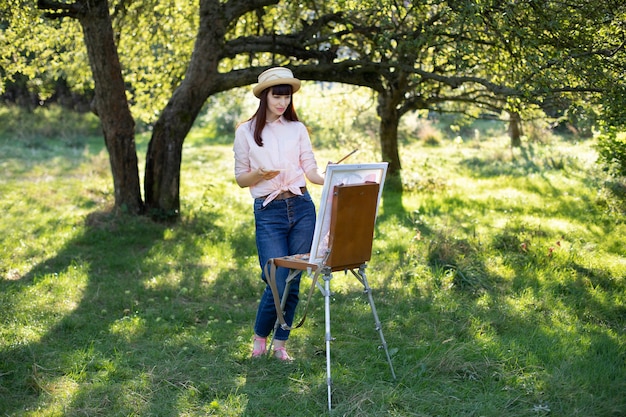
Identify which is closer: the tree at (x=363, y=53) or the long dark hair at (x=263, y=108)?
the long dark hair at (x=263, y=108)

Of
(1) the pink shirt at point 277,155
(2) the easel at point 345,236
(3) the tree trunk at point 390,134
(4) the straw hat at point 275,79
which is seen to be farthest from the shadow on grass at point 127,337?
(3) the tree trunk at point 390,134

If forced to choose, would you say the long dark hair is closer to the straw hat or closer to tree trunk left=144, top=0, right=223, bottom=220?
the straw hat

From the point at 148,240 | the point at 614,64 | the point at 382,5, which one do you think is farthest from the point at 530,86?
the point at 148,240

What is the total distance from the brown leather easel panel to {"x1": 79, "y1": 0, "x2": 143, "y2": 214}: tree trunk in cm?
609

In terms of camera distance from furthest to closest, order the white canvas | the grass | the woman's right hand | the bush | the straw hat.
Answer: the bush
the straw hat
the woman's right hand
the grass
the white canvas

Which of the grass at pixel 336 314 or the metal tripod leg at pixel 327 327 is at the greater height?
the metal tripod leg at pixel 327 327

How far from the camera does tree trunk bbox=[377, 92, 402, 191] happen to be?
12913 millimetres

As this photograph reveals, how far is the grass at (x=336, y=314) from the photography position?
4488 mm

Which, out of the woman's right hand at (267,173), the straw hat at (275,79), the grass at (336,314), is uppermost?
the straw hat at (275,79)

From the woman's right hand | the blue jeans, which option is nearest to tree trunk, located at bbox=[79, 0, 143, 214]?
the blue jeans

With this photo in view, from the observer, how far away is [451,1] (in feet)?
22.9

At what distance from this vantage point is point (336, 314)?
20.9ft

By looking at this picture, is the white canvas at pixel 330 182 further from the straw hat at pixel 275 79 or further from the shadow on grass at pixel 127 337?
the shadow on grass at pixel 127 337

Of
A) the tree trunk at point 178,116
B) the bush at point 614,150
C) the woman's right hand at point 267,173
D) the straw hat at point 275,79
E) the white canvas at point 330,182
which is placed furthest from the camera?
the tree trunk at point 178,116
